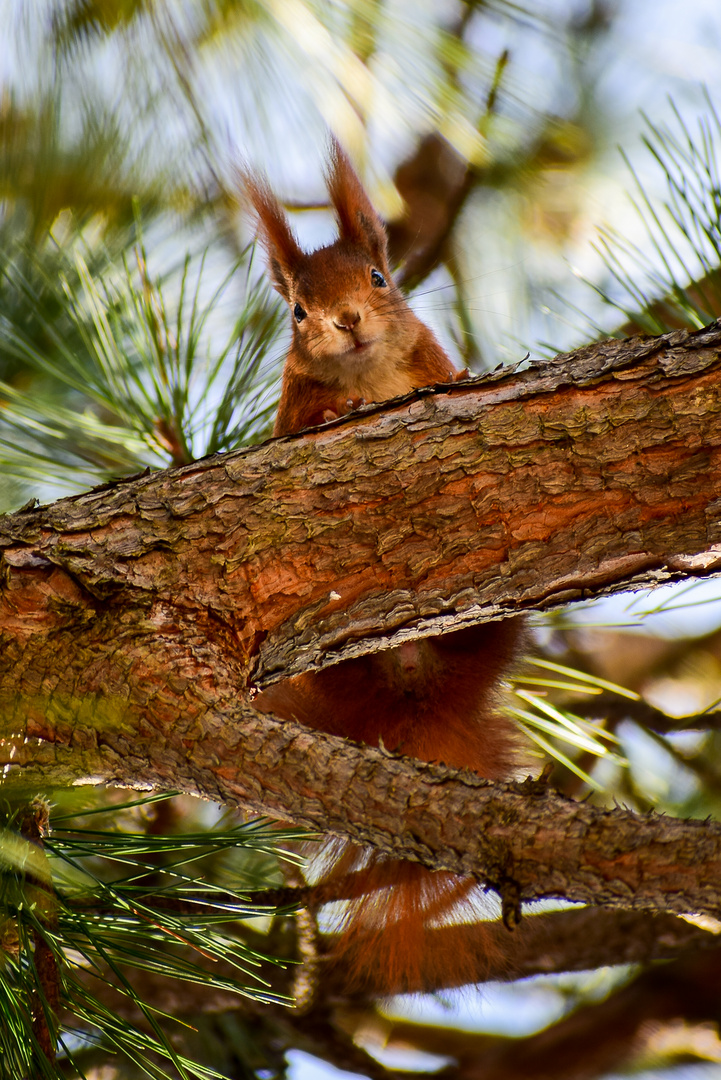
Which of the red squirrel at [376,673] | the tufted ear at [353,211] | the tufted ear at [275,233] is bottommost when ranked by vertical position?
the red squirrel at [376,673]

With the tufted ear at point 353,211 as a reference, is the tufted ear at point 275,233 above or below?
below

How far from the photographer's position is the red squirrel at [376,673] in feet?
4.37

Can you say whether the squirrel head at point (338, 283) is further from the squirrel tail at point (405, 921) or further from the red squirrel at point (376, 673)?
the squirrel tail at point (405, 921)

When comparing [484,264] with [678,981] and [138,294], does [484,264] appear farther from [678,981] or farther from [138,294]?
[678,981]

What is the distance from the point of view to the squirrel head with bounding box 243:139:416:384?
162cm

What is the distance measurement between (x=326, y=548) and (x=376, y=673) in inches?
17.6

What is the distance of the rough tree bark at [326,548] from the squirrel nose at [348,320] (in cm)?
47

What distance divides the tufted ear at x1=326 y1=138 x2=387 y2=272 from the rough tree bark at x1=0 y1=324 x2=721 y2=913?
0.76 meters

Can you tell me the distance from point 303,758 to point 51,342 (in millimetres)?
1011

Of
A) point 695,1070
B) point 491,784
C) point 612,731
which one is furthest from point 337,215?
point 695,1070

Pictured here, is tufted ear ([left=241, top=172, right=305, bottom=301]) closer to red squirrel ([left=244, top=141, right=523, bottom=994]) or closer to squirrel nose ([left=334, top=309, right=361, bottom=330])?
red squirrel ([left=244, top=141, right=523, bottom=994])

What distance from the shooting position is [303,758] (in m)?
0.87

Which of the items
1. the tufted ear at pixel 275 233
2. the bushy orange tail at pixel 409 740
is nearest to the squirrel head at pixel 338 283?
the tufted ear at pixel 275 233

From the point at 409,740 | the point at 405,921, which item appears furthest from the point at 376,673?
the point at 405,921
